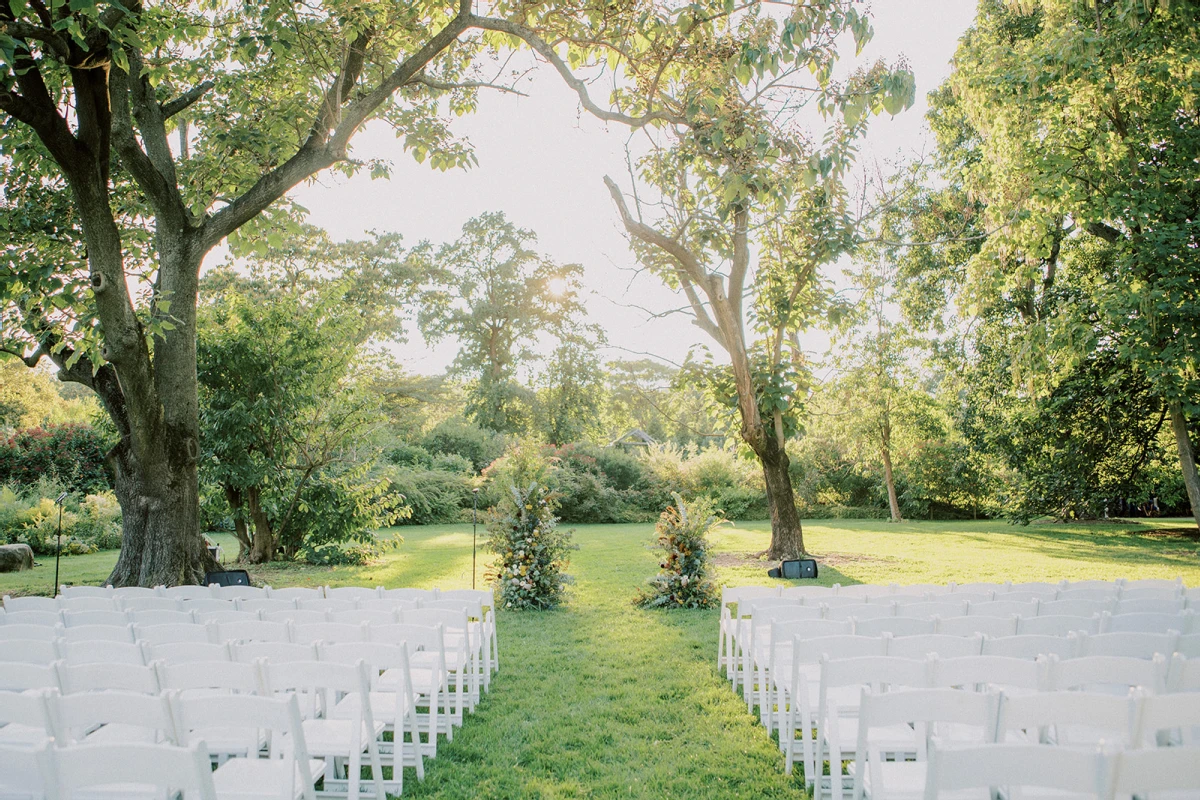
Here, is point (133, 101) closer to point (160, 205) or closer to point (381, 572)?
point (160, 205)

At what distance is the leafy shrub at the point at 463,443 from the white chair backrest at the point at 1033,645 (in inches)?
1046

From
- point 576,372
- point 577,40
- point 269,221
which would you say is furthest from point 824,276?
point 576,372

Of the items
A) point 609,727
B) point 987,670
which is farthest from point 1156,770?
point 609,727

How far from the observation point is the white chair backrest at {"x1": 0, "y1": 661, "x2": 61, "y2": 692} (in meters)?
3.40

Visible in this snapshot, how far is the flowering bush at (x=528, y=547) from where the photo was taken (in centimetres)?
961

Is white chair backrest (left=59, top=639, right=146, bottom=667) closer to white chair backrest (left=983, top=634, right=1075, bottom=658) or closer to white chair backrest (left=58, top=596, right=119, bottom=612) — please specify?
white chair backrest (left=58, top=596, right=119, bottom=612)

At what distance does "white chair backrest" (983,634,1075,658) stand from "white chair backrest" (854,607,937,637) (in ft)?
2.04

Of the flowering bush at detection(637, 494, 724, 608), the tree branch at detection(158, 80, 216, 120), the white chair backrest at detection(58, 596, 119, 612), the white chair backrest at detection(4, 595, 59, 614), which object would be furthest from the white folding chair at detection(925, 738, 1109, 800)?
the tree branch at detection(158, 80, 216, 120)

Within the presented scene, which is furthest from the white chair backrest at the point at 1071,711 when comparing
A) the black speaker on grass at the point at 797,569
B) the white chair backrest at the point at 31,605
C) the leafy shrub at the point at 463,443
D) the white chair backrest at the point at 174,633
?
the leafy shrub at the point at 463,443

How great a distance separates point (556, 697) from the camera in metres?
5.69

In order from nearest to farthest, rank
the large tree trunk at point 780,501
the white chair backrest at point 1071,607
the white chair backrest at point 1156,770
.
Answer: the white chair backrest at point 1156,770 → the white chair backrest at point 1071,607 → the large tree trunk at point 780,501

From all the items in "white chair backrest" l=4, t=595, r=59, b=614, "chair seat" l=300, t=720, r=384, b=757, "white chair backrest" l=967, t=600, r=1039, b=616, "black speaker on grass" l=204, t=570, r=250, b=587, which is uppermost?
"white chair backrest" l=967, t=600, r=1039, b=616

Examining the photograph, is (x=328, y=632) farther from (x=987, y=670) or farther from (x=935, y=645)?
(x=987, y=670)

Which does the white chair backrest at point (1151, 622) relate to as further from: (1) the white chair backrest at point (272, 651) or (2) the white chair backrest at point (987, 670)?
(1) the white chair backrest at point (272, 651)
